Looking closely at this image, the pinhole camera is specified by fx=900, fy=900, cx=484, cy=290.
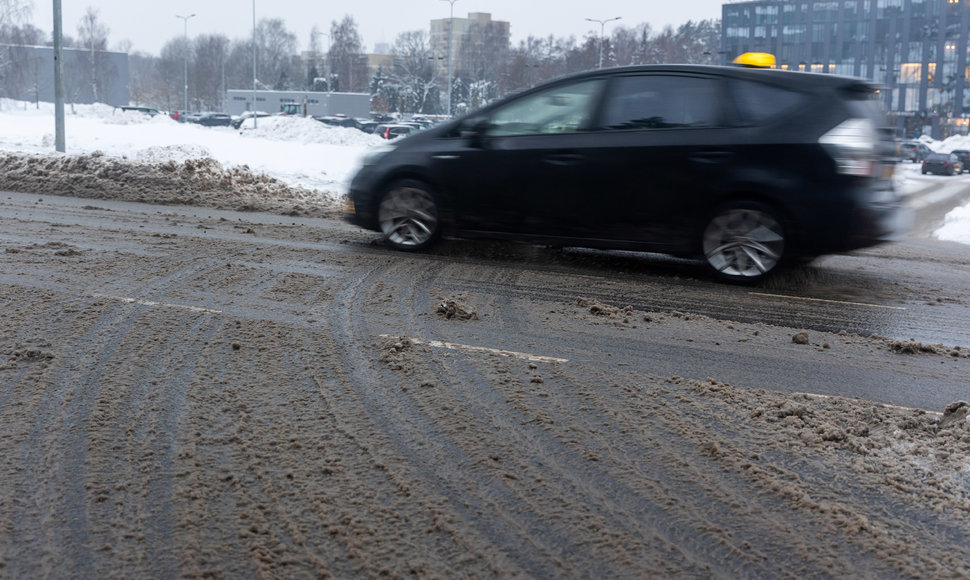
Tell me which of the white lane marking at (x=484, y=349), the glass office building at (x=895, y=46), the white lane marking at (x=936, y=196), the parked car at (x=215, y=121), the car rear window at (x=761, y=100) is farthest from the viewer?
the glass office building at (x=895, y=46)

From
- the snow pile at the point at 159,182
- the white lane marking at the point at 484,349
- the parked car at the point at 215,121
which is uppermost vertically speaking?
the parked car at the point at 215,121

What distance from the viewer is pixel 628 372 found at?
4.82 m

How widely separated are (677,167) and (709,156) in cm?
27

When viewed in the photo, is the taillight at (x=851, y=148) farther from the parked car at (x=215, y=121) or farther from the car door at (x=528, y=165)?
the parked car at (x=215, y=121)

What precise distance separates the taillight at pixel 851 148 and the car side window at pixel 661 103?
90 centimetres

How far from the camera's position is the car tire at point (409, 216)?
8531 mm

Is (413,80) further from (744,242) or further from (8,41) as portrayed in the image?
(744,242)

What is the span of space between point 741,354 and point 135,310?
3860mm

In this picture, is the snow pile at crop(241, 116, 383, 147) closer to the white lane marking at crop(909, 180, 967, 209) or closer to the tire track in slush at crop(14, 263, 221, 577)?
the white lane marking at crop(909, 180, 967, 209)

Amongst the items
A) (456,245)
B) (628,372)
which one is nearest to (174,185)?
(456,245)

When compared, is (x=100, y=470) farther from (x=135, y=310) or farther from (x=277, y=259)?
(x=277, y=259)

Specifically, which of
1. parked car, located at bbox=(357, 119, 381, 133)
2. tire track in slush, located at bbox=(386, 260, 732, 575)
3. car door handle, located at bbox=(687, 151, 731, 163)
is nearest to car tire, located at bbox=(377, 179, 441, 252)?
car door handle, located at bbox=(687, 151, 731, 163)

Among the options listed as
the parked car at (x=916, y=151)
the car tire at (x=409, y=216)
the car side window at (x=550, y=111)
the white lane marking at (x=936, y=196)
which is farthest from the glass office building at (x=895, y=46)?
the car side window at (x=550, y=111)

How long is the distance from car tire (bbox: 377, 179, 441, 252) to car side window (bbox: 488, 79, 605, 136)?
93cm
